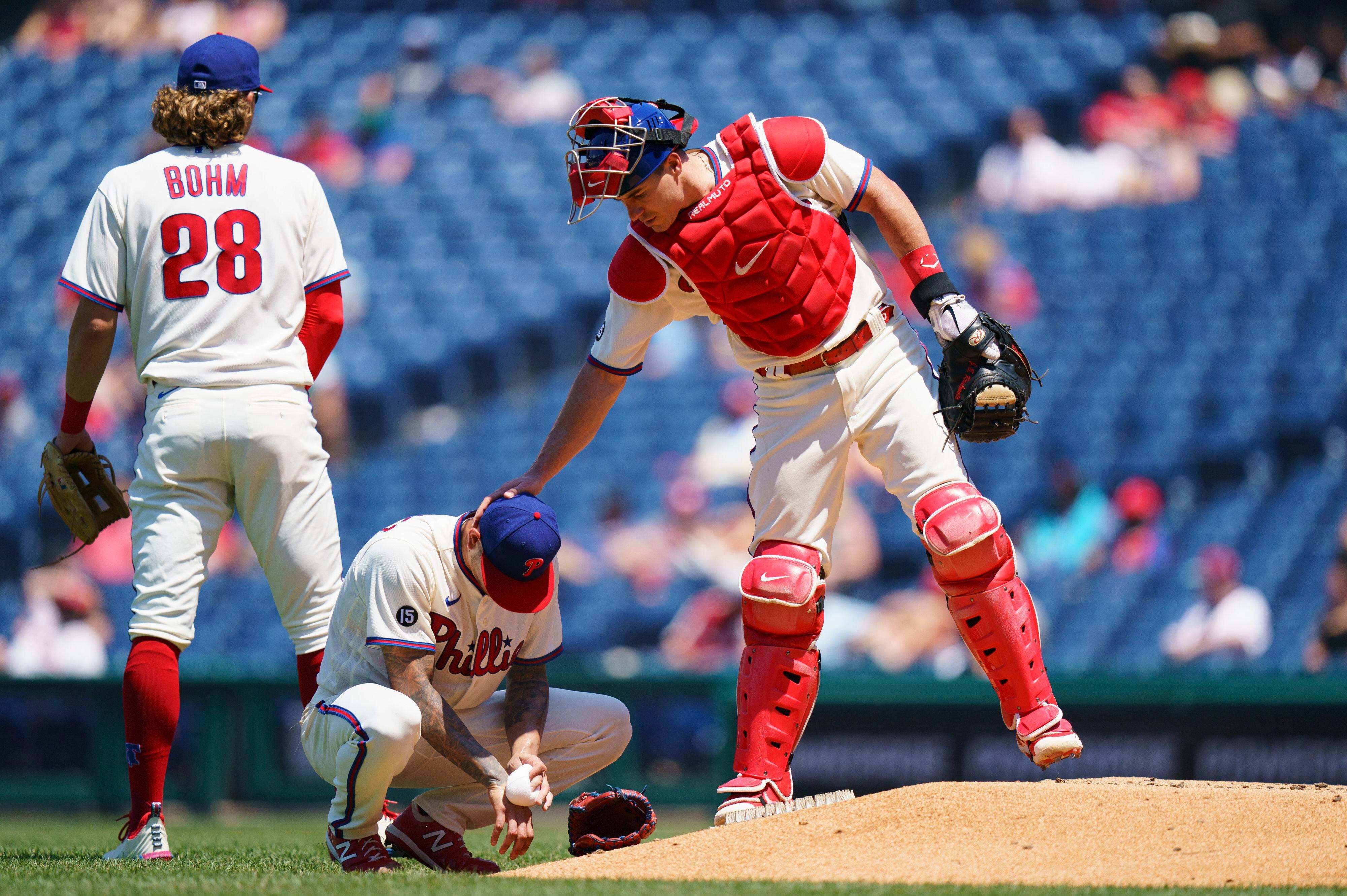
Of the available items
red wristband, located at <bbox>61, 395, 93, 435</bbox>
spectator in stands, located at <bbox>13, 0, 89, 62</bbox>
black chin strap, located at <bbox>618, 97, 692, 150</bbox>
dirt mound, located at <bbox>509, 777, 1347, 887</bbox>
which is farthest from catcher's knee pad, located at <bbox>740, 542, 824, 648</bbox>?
spectator in stands, located at <bbox>13, 0, 89, 62</bbox>

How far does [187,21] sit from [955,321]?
1041 centimetres

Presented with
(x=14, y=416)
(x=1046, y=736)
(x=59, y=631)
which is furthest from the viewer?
(x=14, y=416)

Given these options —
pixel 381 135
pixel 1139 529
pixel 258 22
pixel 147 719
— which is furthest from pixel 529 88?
pixel 147 719

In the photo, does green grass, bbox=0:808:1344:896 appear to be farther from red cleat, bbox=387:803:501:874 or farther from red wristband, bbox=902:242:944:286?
red wristband, bbox=902:242:944:286

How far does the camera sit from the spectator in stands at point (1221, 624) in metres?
8.16

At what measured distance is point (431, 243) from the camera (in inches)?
435

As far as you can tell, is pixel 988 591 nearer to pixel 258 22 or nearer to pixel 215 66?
pixel 215 66

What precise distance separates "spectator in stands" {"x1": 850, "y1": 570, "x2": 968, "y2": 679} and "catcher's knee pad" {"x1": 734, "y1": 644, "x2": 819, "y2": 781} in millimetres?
4762

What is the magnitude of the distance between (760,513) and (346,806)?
130 cm

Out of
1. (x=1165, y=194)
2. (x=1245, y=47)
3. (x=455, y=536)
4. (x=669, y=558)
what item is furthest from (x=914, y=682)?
(x=1245, y=47)

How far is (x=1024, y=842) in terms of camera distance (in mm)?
3014

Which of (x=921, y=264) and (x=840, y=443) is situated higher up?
(x=921, y=264)

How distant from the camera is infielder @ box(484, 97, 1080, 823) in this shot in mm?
3393

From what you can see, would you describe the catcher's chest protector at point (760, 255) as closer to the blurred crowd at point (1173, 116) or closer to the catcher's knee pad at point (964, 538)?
the catcher's knee pad at point (964, 538)
